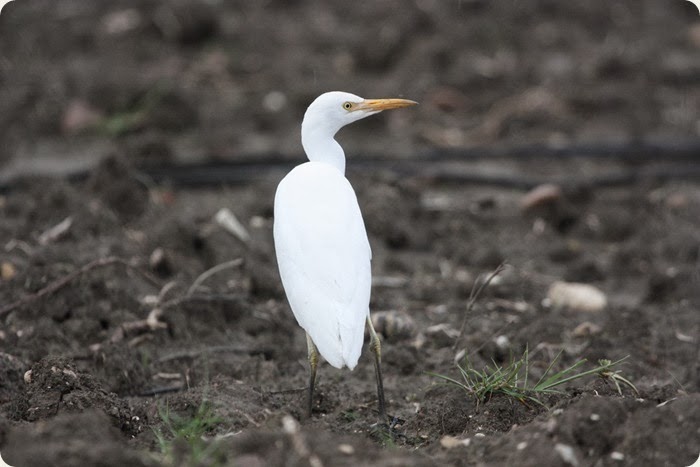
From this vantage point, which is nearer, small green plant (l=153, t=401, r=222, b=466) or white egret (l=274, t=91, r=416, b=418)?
small green plant (l=153, t=401, r=222, b=466)

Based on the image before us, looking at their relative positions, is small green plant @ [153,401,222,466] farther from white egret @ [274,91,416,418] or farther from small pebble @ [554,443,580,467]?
small pebble @ [554,443,580,467]

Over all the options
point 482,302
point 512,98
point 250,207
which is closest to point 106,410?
point 482,302

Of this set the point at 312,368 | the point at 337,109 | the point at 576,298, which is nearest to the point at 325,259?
the point at 312,368

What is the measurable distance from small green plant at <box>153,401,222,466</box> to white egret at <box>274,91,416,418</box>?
55cm

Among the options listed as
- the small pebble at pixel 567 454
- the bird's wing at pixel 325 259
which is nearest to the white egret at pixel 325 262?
the bird's wing at pixel 325 259

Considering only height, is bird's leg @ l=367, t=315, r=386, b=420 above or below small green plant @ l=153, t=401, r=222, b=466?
below

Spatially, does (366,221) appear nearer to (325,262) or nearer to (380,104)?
(380,104)

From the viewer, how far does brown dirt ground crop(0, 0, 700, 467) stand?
13.5 ft

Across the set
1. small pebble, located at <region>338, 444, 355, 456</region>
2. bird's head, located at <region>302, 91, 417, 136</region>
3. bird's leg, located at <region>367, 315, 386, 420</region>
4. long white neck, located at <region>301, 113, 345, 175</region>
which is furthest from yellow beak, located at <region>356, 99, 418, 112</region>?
small pebble, located at <region>338, 444, 355, 456</region>

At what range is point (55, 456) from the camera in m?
3.26

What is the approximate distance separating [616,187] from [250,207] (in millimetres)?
2918

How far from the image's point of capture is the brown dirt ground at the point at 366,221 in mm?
4113

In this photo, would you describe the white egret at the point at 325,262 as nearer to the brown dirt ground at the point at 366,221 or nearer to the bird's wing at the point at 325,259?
the bird's wing at the point at 325,259

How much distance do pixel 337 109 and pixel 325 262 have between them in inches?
36.3
